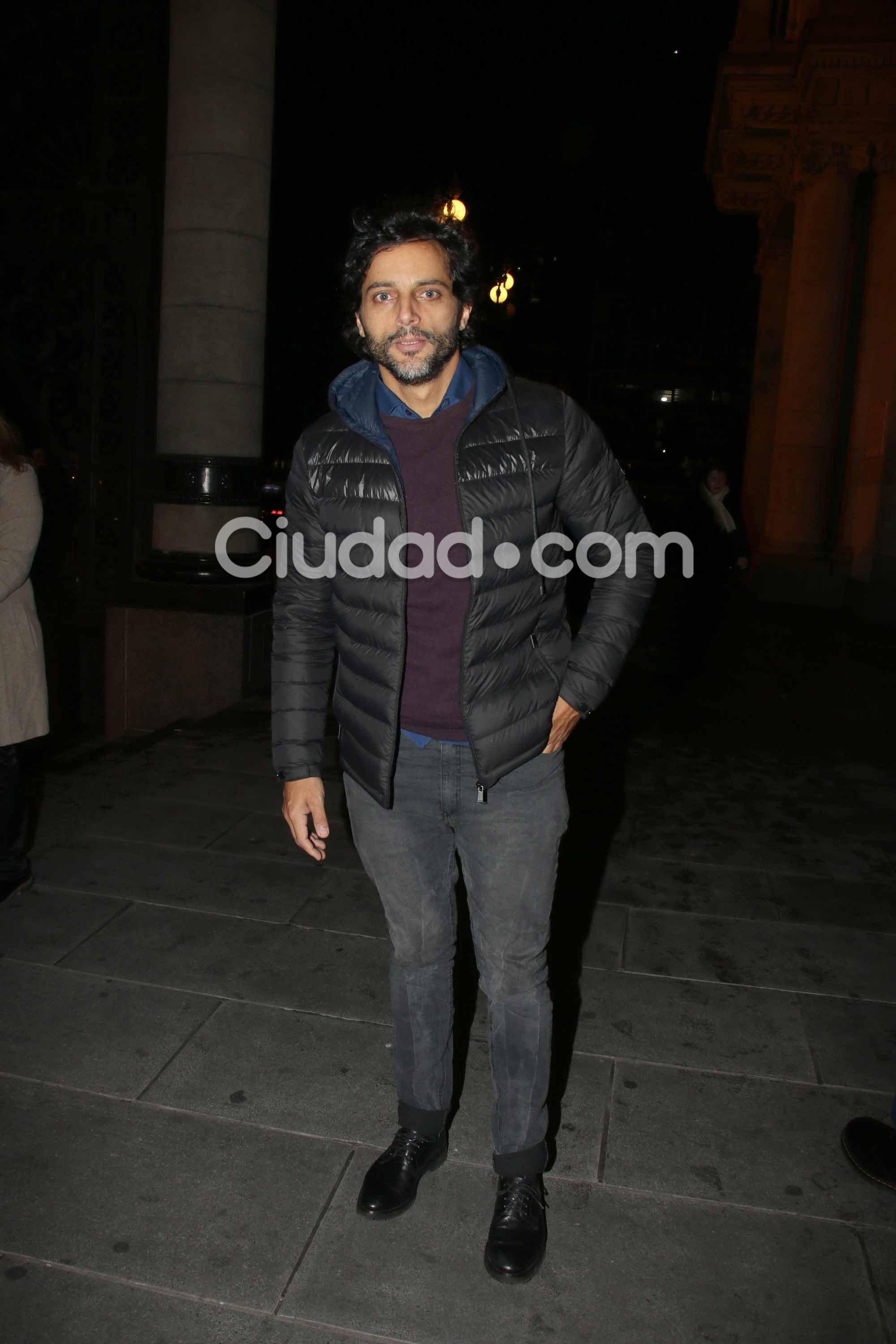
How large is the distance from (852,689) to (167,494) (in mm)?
6266

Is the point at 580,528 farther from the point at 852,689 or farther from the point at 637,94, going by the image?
the point at 637,94

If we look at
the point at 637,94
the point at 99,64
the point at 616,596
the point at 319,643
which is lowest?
the point at 319,643

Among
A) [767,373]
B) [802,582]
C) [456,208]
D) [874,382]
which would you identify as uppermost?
[767,373]

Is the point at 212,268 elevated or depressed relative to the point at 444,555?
elevated

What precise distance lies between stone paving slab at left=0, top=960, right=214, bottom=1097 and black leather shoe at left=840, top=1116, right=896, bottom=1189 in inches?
77.1

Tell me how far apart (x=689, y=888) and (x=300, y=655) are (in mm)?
2666

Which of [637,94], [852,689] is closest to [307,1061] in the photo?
[852,689]

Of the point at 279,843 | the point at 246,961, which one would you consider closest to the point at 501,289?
the point at 279,843

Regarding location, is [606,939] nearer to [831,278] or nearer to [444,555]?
[444,555]

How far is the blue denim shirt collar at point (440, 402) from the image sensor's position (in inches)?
90.5

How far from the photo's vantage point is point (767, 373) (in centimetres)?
2034

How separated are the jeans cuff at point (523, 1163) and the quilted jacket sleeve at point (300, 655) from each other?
1.02 m

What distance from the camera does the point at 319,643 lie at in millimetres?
2551

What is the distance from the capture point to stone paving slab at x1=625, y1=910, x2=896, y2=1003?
368 centimetres
